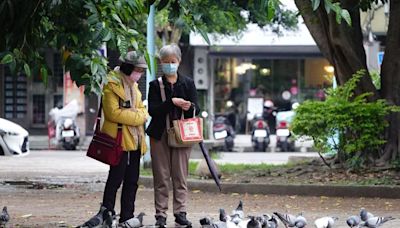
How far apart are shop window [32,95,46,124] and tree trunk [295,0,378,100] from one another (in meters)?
19.7

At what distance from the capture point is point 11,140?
15203 millimetres

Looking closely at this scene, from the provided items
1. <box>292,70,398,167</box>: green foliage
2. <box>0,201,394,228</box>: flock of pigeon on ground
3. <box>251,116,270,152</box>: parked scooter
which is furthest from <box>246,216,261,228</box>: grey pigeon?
<box>251,116,270,152</box>: parked scooter

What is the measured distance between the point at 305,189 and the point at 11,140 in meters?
5.93

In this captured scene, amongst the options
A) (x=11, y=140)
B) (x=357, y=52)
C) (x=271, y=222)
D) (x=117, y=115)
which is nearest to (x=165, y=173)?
(x=117, y=115)

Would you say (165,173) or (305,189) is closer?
(165,173)

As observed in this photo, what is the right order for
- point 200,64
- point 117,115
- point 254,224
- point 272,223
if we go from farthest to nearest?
point 200,64 < point 117,115 < point 272,223 < point 254,224

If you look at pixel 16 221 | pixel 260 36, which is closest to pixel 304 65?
pixel 260 36

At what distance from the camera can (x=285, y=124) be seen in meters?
25.8

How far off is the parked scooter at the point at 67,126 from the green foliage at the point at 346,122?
1319 cm

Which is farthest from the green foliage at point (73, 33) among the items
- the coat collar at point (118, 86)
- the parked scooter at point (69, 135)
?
the parked scooter at point (69, 135)

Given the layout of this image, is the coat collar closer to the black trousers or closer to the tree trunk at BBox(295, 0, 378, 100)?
the black trousers

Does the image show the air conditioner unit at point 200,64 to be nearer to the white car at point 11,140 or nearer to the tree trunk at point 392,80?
the white car at point 11,140

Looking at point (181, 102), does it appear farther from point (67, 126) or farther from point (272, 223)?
point (67, 126)

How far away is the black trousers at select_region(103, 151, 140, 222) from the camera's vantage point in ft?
26.5
